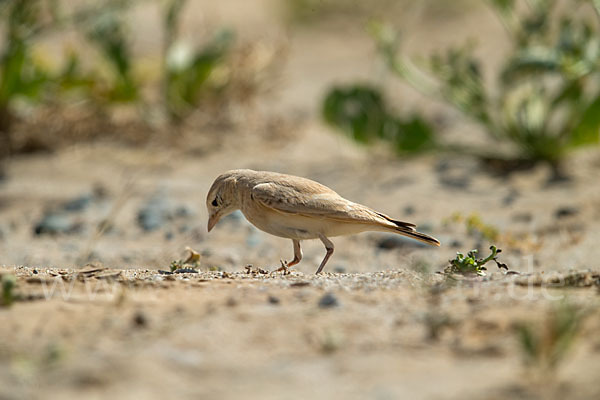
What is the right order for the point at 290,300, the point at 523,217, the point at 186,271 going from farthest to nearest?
the point at 523,217 < the point at 186,271 < the point at 290,300

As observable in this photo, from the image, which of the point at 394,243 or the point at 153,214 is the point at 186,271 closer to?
the point at 394,243

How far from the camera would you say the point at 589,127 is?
864 centimetres

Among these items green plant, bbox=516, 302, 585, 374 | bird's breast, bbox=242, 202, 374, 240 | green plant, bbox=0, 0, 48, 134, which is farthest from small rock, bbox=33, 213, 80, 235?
green plant, bbox=516, 302, 585, 374

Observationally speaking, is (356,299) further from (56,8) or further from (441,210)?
(56,8)

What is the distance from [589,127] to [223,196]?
15.6 ft

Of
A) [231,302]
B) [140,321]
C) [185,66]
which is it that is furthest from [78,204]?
[140,321]

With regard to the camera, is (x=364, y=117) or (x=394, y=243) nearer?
(x=394, y=243)

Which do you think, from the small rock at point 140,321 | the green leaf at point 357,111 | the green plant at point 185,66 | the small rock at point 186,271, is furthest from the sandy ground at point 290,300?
the green plant at point 185,66

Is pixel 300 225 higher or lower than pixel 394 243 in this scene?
lower

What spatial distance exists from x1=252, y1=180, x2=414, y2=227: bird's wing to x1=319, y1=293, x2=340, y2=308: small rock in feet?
4.60

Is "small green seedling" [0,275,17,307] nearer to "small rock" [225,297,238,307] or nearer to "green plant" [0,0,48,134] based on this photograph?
"small rock" [225,297,238,307]

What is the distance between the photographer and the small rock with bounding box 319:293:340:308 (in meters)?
3.71

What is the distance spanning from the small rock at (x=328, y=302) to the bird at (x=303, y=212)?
1.34 metres

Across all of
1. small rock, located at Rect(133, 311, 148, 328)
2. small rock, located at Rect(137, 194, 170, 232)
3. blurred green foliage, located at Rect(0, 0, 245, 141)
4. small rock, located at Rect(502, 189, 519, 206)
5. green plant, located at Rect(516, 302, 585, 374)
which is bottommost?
green plant, located at Rect(516, 302, 585, 374)
